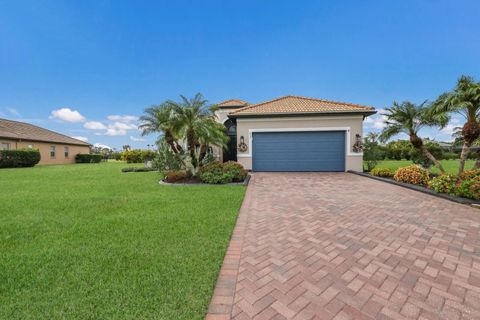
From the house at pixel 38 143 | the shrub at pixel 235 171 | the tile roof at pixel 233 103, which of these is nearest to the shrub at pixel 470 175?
the shrub at pixel 235 171

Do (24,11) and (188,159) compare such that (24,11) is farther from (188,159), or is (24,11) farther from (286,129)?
(286,129)

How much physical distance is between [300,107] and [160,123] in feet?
29.0

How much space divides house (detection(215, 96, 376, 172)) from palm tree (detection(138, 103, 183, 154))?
4506 millimetres

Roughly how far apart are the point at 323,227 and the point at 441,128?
8.98m

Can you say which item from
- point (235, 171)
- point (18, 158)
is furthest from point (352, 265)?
point (18, 158)

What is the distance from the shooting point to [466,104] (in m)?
7.21

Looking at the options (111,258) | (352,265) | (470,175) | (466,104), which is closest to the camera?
(352,265)

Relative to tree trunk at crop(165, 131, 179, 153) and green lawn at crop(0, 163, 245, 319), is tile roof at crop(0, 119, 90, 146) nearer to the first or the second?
tree trunk at crop(165, 131, 179, 153)

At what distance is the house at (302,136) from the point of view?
43.0 ft

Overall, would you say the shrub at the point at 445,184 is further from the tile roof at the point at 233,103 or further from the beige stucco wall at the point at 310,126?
the tile roof at the point at 233,103

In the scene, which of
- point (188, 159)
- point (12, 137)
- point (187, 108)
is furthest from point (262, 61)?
point (12, 137)

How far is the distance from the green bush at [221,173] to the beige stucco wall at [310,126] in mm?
4420

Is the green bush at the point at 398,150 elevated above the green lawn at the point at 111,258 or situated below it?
above

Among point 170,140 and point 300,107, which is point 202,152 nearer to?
point 170,140
